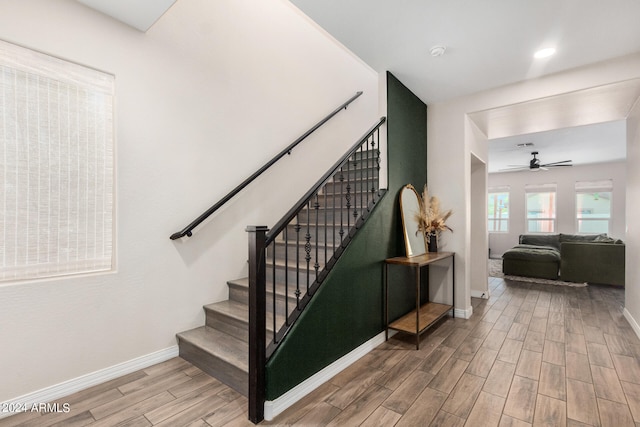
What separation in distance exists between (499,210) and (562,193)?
1.76 m

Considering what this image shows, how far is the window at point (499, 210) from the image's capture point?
10.1m

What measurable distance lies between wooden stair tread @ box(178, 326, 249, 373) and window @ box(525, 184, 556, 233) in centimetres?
1035

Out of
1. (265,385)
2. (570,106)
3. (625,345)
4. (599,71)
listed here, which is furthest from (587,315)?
(265,385)

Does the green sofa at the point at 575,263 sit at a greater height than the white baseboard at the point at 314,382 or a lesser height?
greater

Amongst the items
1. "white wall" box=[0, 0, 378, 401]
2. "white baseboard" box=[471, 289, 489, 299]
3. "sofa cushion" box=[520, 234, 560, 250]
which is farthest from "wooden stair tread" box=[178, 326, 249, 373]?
"sofa cushion" box=[520, 234, 560, 250]

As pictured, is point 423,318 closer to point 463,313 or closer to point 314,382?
point 463,313

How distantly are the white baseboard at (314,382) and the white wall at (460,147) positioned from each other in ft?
5.57

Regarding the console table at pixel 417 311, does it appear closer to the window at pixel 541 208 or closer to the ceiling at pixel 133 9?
the ceiling at pixel 133 9

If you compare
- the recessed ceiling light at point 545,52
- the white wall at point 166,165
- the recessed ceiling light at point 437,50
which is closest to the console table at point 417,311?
the white wall at point 166,165

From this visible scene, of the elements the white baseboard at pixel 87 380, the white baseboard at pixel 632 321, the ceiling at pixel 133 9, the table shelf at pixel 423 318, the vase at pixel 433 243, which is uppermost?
the ceiling at pixel 133 9

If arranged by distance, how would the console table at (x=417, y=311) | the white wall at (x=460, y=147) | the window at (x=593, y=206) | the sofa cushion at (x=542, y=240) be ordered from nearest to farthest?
the console table at (x=417, y=311) → the white wall at (x=460, y=147) → the sofa cushion at (x=542, y=240) → the window at (x=593, y=206)

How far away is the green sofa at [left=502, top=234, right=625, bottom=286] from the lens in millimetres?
5484

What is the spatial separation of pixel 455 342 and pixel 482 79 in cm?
284

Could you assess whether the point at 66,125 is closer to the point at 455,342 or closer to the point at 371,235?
the point at 371,235
